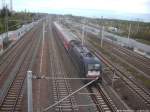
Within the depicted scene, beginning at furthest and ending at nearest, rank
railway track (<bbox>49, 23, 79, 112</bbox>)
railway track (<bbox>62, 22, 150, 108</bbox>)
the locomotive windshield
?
the locomotive windshield, railway track (<bbox>62, 22, 150, 108</bbox>), railway track (<bbox>49, 23, 79, 112</bbox>)

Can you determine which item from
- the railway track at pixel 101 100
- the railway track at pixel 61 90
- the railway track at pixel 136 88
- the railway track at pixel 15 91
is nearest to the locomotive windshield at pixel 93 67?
the railway track at pixel 101 100

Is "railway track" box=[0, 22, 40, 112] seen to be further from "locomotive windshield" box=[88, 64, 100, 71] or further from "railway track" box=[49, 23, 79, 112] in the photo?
"locomotive windshield" box=[88, 64, 100, 71]

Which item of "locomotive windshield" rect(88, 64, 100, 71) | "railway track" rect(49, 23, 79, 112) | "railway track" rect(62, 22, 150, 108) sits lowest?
"railway track" rect(62, 22, 150, 108)

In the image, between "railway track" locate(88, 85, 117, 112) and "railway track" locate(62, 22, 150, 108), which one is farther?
"railway track" locate(62, 22, 150, 108)

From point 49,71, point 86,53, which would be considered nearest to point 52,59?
point 49,71

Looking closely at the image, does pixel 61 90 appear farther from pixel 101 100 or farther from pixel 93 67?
pixel 101 100

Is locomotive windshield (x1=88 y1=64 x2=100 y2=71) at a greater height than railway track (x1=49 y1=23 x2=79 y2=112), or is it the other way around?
locomotive windshield (x1=88 y1=64 x2=100 y2=71)

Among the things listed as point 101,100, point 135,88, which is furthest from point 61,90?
point 135,88

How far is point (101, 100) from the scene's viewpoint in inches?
807

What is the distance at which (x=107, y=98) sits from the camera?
68.5 feet

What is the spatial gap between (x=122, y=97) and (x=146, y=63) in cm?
1706

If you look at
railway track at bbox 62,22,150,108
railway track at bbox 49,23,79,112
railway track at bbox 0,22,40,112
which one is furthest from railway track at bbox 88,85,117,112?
railway track at bbox 0,22,40,112

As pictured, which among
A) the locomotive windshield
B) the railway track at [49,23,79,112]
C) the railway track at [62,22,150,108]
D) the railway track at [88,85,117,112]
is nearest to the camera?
the railway track at [49,23,79,112]

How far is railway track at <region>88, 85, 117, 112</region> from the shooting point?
1868 centimetres
